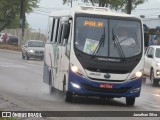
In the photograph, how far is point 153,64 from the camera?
27.7 m

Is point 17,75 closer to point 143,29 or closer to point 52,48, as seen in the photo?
point 52,48

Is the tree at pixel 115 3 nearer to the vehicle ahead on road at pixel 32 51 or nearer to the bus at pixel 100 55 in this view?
the vehicle ahead on road at pixel 32 51

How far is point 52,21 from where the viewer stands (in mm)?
20219

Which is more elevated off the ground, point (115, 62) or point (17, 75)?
point (115, 62)

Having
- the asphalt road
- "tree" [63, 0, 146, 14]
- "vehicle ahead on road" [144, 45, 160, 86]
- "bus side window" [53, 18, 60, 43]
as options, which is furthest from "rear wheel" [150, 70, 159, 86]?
"tree" [63, 0, 146, 14]

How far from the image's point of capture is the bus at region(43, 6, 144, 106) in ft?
53.8

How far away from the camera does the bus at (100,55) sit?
16.4 metres

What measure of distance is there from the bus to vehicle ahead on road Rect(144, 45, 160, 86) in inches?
390

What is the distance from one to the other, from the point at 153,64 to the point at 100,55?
450 inches

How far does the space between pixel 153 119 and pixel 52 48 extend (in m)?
6.73

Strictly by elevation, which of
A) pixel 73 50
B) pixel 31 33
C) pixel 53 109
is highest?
pixel 73 50

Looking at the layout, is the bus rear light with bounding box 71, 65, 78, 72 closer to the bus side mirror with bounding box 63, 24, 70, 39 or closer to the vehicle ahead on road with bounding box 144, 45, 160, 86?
the bus side mirror with bounding box 63, 24, 70, 39

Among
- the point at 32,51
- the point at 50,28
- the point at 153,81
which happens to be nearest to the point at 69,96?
the point at 50,28

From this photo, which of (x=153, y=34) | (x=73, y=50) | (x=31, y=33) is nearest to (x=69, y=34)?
(x=73, y=50)
